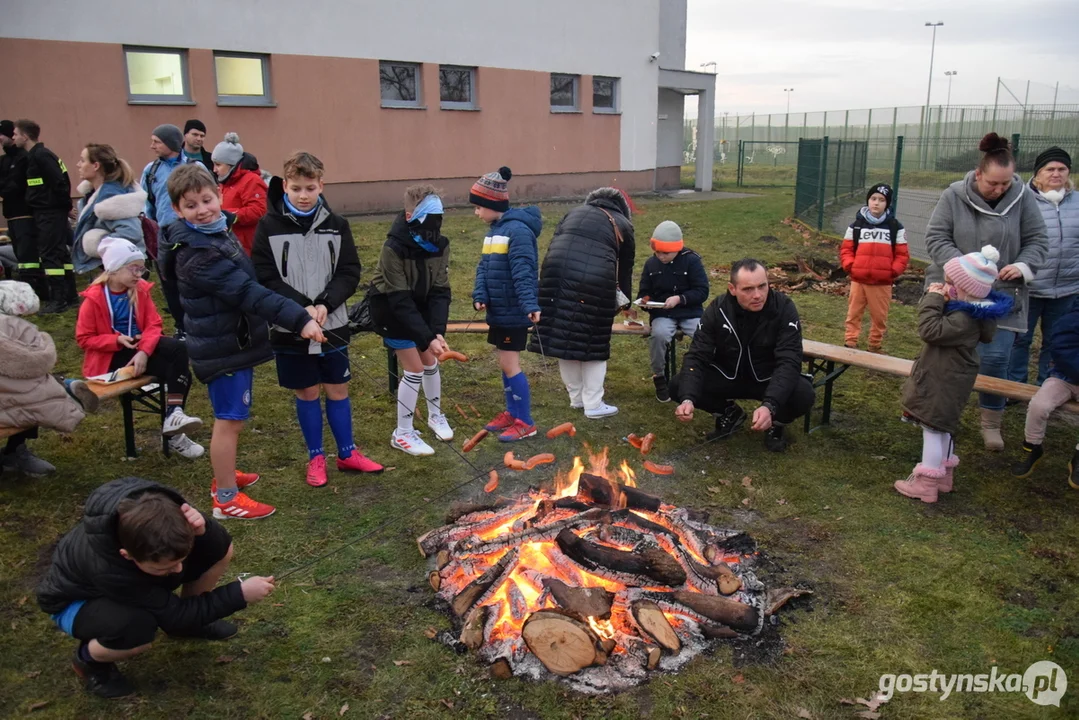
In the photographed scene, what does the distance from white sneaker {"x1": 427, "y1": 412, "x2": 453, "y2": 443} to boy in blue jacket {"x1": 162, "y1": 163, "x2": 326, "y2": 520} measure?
5.35 feet

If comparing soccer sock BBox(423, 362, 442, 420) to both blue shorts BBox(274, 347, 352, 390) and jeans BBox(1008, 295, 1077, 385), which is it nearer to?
blue shorts BBox(274, 347, 352, 390)

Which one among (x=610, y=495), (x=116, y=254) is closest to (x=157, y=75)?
(x=116, y=254)

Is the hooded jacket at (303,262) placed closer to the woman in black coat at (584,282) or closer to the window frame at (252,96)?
the woman in black coat at (584,282)

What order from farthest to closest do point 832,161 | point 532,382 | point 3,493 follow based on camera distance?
point 832,161 < point 532,382 < point 3,493

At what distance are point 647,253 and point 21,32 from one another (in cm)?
1073

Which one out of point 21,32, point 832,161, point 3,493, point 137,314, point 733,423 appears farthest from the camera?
point 832,161

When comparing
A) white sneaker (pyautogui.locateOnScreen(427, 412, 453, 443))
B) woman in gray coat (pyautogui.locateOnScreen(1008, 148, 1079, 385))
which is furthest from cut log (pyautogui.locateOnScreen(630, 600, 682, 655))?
woman in gray coat (pyautogui.locateOnScreen(1008, 148, 1079, 385))

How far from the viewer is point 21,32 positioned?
12914 millimetres

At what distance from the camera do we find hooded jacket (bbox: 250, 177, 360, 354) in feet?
15.8

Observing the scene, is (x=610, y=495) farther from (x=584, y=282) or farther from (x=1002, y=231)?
(x=1002, y=231)

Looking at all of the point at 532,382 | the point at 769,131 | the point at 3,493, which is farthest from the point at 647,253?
the point at 769,131

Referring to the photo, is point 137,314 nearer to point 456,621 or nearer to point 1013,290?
point 456,621

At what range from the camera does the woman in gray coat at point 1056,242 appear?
5.79 metres

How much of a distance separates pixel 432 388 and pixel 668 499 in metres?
1.99
